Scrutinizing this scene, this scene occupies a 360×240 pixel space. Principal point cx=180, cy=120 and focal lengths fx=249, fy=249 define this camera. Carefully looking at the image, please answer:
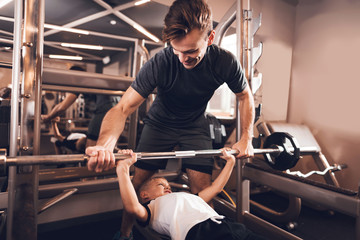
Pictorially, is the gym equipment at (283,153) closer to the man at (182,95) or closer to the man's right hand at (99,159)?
the man at (182,95)

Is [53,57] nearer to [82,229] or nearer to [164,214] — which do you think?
[82,229]

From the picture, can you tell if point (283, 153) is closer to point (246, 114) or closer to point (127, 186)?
point (246, 114)

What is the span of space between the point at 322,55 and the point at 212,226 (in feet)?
7.92

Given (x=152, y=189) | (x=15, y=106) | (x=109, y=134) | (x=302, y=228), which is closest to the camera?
(x=15, y=106)

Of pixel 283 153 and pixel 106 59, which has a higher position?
pixel 106 59

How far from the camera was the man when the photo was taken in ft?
3.39

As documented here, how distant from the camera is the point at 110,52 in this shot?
5664 millimetres

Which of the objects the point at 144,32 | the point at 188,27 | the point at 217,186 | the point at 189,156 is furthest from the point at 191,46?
the point at 144,32

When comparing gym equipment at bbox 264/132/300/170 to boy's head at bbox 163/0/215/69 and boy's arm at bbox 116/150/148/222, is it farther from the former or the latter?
boy's arm at bbox 116/150/148/222

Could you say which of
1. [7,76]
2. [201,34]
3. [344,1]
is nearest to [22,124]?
[201,34]

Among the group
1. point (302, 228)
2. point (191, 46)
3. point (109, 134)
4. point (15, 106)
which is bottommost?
point (302, 228)

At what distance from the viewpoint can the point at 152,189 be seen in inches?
51.7

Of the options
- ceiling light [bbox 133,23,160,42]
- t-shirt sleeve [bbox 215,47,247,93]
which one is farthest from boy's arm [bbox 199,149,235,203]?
ceiling light [bbox 133,23,160,42]

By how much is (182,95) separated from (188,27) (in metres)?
0.36
